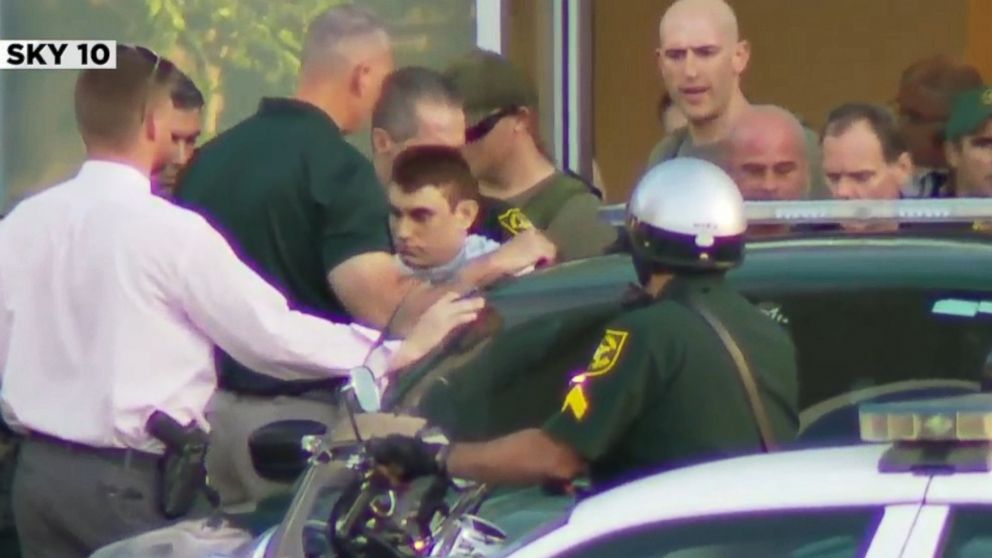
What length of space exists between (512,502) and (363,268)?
1.41m

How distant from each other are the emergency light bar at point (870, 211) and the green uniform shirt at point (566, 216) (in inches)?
64.9

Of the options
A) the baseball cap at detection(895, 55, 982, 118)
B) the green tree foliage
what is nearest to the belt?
the baseball cap at detection(895, 55, 982, 118)

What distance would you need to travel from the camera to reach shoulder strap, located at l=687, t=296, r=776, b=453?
4.50 metres

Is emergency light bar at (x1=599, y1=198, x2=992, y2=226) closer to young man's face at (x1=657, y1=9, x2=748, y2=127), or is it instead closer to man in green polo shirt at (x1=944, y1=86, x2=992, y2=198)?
man in green polo shirt at (x1=944, y1=86, x2=992, y2=198)

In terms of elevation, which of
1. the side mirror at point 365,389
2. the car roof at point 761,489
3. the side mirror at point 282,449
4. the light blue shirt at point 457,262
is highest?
the car roof at point 761,489

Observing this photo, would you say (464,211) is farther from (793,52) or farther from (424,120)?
(793,52)

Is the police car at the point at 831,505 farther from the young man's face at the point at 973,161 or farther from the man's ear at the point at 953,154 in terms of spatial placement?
the man's ear at the point at 953,154

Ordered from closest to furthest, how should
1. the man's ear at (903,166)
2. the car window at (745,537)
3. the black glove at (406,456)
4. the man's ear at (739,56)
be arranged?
the car window at (745,537) → the black glove at (406,456) → the man's ear at (903,166) → the man's ear at (739,56)

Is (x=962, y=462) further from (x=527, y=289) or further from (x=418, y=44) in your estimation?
(x=418, y=44)

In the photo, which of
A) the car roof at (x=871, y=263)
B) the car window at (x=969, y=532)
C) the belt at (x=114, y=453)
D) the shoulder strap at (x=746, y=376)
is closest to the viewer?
the car window at (x=969, y=532)

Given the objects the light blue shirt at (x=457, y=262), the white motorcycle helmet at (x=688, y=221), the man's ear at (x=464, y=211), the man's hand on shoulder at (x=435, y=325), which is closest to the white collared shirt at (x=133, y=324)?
the light blue shirt at (x=457, y=262)

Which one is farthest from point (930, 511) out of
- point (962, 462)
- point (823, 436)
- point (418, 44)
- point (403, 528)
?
point (418, 44)

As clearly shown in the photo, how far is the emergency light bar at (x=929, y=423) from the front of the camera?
3.23 meters

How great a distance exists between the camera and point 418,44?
9547mm
